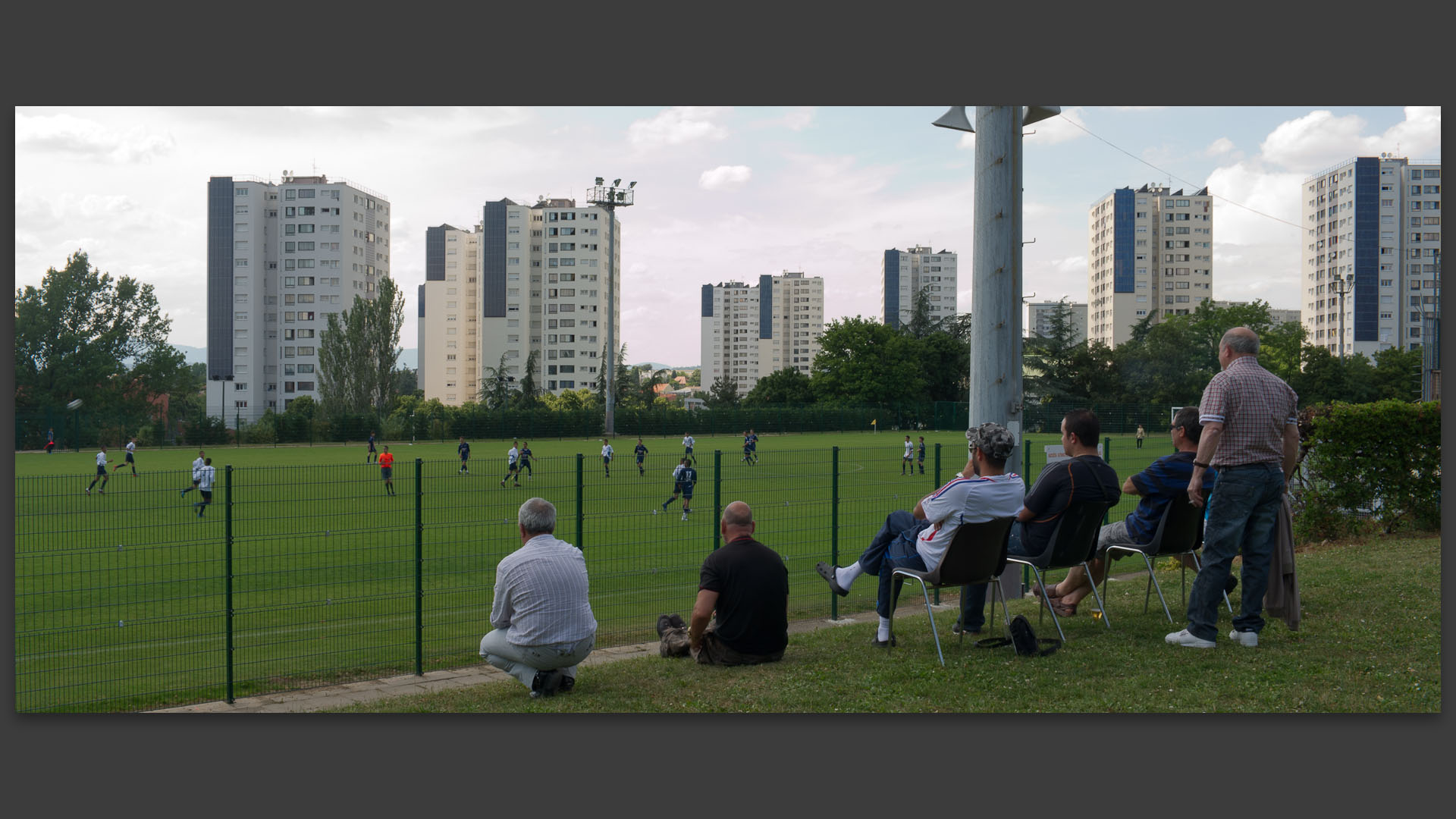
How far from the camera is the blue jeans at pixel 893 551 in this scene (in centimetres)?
628

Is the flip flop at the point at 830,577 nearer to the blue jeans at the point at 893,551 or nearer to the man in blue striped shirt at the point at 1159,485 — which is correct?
the blue jeans at the point at 893,551

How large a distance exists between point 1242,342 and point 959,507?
188 centimetres

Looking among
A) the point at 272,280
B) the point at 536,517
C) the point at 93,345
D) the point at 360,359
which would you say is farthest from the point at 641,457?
the point at 272,280

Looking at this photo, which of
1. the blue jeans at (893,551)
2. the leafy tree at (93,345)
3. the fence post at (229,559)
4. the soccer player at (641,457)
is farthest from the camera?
the leafy tree at (93,345)

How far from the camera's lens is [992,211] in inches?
328

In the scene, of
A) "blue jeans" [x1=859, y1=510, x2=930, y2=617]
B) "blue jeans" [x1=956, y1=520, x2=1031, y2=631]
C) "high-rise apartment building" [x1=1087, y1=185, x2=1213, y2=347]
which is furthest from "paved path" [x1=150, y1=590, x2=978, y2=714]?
"high-rise apartment building" [x1=1087, y1=185, x2=1213, y2=347]

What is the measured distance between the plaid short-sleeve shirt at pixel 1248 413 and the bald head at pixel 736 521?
105 inches

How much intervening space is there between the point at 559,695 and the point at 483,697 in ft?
1.51

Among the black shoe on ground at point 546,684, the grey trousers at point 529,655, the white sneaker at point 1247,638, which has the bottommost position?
the black shoe on ground at point 546,684

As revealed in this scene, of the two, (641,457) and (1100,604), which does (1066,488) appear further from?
(641,457)

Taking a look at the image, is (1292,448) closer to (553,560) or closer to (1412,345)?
(553,560)

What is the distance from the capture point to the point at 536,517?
229 inches

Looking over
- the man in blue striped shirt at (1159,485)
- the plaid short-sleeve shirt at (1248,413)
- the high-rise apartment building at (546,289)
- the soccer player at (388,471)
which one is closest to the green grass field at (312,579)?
the soccer player at (388,471)

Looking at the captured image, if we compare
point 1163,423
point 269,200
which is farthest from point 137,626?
point 269,200
